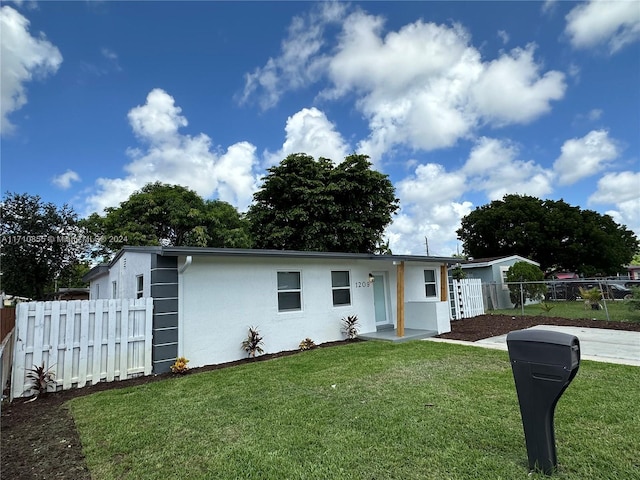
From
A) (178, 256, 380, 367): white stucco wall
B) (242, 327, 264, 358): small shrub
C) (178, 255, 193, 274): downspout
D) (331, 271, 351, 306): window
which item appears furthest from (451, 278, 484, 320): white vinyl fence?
(178, 255, 193, 274): downspout

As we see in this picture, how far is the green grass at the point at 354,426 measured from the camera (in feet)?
9.55

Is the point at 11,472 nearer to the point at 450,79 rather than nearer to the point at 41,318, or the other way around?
the point at 41,318

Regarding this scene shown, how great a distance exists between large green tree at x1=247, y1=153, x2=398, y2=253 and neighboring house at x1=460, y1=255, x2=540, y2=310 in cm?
607

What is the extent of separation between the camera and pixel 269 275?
8.49 meters

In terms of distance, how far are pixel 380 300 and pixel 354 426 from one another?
24.9 ft

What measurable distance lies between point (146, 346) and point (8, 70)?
6.69m

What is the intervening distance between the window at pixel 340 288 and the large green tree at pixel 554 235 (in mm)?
23930

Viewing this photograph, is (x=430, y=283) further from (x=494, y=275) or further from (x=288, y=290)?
(x=494, y=275)

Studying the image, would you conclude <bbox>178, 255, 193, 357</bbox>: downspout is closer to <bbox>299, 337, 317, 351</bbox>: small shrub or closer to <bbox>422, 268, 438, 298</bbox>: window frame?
<bbox>299, 337, 317, 351</bbox>: small shrub

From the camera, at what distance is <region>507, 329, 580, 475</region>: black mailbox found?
8.25ft

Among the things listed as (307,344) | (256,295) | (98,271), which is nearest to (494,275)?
(307,344)

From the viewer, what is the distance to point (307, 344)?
881 cm

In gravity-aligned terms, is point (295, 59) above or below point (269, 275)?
above

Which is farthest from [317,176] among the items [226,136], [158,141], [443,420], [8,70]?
[443,420]
